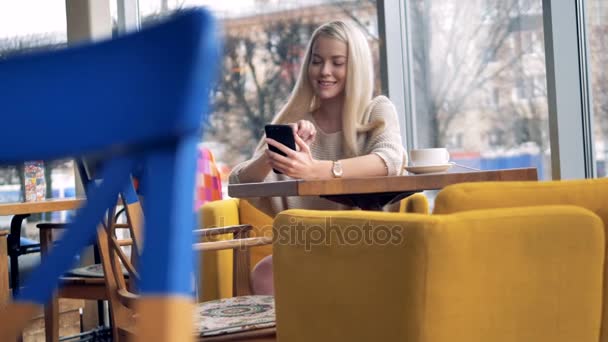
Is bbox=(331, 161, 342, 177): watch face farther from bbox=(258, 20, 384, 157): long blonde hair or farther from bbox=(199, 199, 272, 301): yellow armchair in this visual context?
bbox=(199, 199, 272, 301): yellow armchair

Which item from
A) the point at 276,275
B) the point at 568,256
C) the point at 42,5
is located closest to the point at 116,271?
the point at 276,275

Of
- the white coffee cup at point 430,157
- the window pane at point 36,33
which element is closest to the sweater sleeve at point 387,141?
the white coffee cup at point 430,157

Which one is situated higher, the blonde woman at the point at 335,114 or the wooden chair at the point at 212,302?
the blonde woman at the point at 335,114

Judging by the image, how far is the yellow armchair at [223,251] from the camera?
383 cm

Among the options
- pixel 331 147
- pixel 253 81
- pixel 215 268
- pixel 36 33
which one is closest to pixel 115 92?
pixel 331 147

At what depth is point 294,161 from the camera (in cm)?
253

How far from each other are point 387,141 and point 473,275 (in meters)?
1.31

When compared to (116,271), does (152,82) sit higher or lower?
higher

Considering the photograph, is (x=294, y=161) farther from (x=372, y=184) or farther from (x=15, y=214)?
(x=15, y=214)

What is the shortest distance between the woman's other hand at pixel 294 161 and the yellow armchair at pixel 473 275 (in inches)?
29.6

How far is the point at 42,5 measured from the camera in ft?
19.4

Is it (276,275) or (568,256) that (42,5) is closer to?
(276,275)

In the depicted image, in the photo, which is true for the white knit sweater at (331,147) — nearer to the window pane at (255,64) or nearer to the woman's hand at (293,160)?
the woman's hand at (293,160)

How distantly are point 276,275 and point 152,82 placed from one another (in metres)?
1.59
